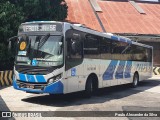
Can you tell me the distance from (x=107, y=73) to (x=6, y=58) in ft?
23.6

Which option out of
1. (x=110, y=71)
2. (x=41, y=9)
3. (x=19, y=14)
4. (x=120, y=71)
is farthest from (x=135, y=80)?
(x=41, y=9)

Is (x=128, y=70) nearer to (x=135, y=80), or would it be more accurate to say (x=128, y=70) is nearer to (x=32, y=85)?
(x=135, y=80)

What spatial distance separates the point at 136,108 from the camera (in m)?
10.8

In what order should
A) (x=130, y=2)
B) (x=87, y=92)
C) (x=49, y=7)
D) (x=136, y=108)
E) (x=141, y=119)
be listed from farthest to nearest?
(x=130, y=2) → (x=49, y=7) → (x=87, y=92) → (x=136, y=108) → (x=141, y=119)

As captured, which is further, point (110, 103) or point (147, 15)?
point (147, 15)

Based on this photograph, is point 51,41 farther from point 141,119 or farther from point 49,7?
point 49,7

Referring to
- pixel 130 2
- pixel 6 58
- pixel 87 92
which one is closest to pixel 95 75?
pixel 87 92

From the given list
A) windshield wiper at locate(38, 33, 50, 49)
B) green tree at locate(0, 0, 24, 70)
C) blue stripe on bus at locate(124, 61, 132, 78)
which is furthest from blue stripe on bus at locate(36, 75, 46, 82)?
green tree at locate(0, 0, 24, 70)

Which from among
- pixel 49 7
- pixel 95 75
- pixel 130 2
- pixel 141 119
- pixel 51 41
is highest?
pixel 130 2

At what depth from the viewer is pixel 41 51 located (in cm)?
1118

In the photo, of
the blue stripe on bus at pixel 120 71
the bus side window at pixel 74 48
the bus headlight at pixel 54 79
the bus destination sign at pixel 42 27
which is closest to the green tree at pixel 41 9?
the blue stripe on bus at pixel 120 71

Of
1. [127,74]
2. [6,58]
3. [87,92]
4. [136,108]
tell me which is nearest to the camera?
[136,108]

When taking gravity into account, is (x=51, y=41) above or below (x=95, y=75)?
above

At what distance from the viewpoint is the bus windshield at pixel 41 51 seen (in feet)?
36.2
